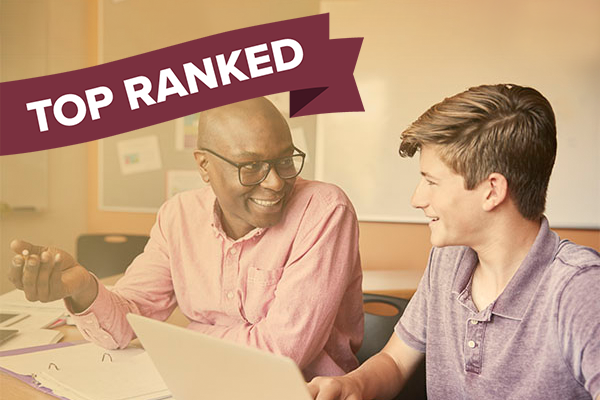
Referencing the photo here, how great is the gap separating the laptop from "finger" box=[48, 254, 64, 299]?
0.27 m

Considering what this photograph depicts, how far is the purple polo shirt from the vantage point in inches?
23.6

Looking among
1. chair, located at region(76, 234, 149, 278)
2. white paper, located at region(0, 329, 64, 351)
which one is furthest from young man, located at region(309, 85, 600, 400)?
chair, located at region(76, 234, 149, 278)

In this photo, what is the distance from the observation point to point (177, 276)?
967 mm

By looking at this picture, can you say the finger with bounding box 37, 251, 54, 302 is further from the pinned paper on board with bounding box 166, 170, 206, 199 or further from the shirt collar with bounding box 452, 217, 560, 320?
the pinned paper on board with bounding box 166, 170, 206, 199

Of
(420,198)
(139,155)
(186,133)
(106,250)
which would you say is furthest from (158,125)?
(420,198)

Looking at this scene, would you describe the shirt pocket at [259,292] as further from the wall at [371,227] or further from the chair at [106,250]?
the chair at [106,250]

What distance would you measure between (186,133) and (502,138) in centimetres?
91

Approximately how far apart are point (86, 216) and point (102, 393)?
0.93m

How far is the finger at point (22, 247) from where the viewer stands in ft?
2.49

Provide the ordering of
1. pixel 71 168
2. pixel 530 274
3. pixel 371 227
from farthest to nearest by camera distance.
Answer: pixel 71 168 < pixel 371 227 < pixel 530 274

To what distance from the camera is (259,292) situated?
34.7 inches

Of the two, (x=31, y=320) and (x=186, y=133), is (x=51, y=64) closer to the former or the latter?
(x=186, y=133)

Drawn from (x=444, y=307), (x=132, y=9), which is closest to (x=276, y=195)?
(x=444, y=307)

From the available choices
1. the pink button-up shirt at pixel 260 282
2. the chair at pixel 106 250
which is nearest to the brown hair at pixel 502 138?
the pink button-up shirt at pixel 260 282
